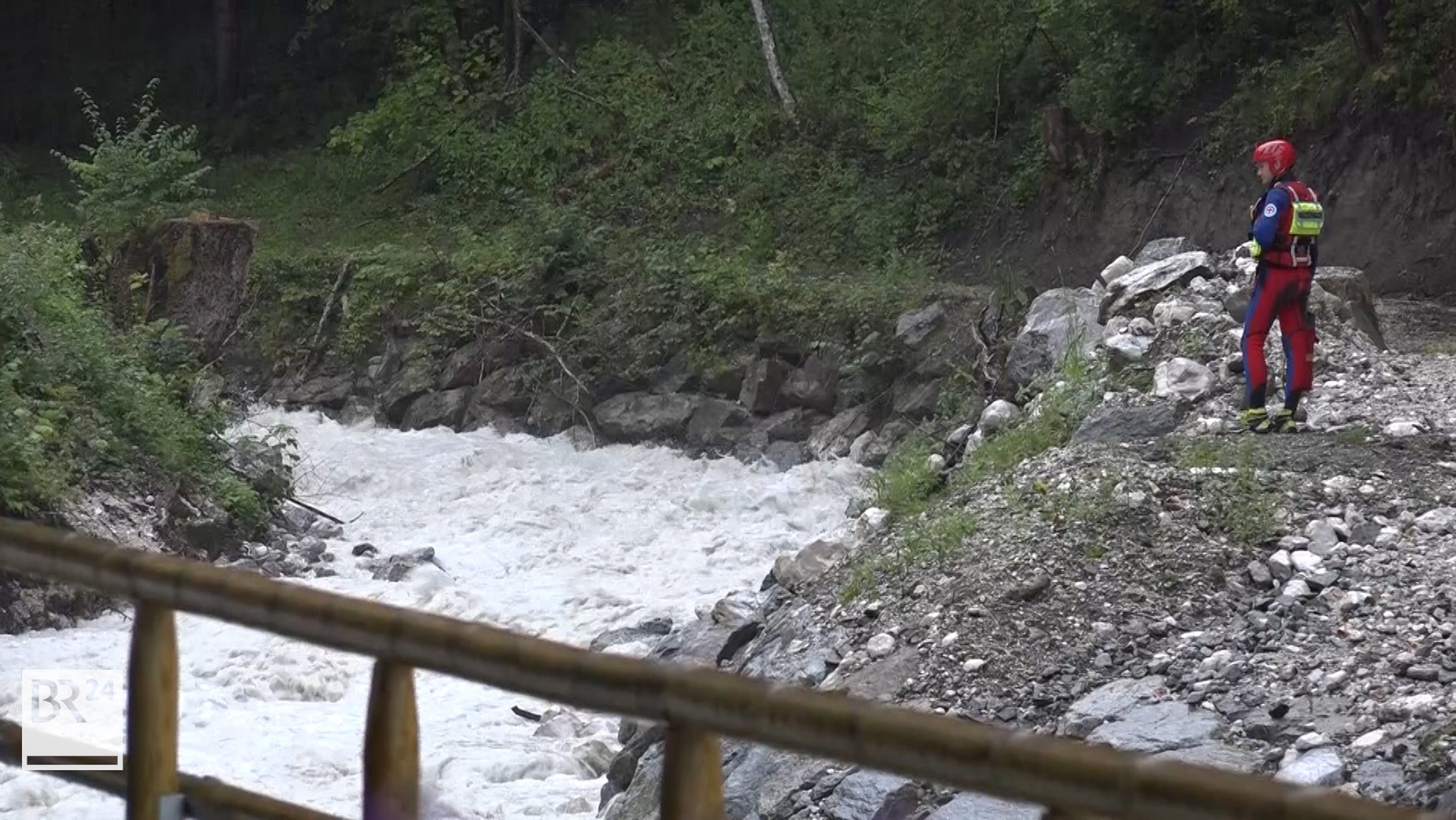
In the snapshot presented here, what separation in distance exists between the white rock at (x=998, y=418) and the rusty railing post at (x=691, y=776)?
282 inches

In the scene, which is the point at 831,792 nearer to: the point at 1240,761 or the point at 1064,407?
the point at 1240,761

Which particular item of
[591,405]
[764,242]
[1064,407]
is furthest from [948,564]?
[764,242]

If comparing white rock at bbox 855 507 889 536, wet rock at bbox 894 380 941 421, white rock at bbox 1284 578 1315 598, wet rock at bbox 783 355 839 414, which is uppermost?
wet rock at bbox 783 355 839 414

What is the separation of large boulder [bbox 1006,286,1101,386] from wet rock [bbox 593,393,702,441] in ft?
13.4

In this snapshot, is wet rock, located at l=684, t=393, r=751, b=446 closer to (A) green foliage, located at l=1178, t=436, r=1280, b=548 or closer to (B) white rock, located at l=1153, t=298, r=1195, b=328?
(B) white rock, located at l=1153, t=298, r=1195, b=328

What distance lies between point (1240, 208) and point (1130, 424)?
6.62 metres

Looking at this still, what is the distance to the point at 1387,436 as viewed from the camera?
24.6 feet

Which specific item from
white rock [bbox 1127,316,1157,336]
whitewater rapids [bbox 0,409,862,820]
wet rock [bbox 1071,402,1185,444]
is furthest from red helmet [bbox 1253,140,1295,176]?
whitewater rapids [bbox 0,409,862,820]

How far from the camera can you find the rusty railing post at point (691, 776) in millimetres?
2225

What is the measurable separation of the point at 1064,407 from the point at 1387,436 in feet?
5.56

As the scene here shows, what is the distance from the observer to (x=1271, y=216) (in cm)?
768

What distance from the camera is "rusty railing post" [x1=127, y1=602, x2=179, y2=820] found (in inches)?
102

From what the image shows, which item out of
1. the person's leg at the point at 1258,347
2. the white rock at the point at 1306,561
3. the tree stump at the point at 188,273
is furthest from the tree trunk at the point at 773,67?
the white rock at the point at 1306,561

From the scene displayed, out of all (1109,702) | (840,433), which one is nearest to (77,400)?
(840,433)
